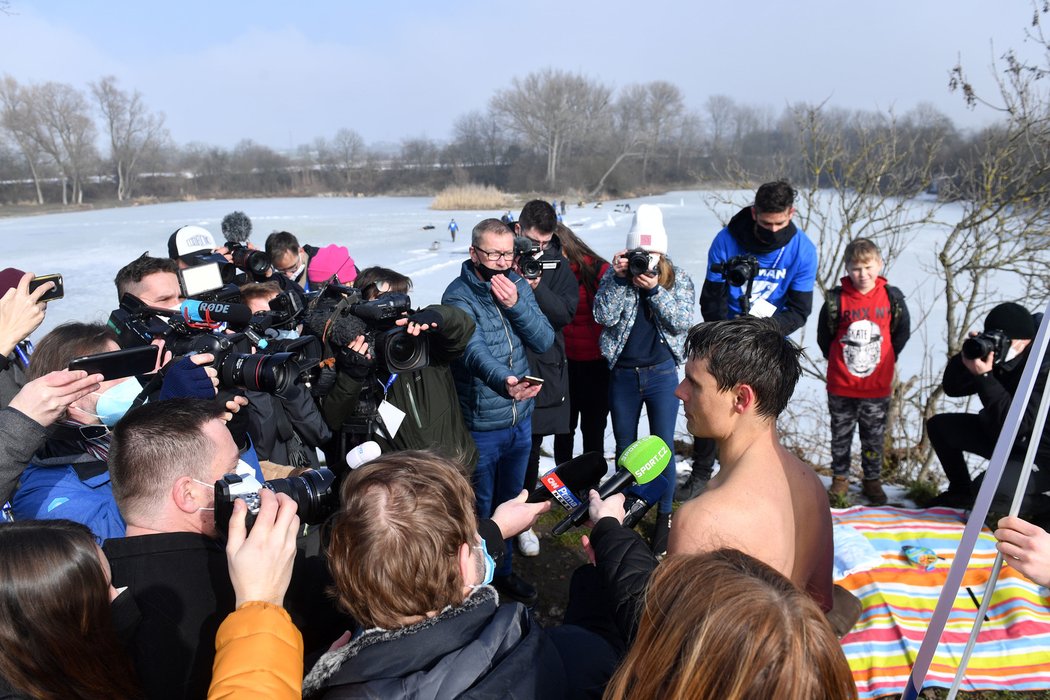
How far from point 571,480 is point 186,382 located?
1260mm

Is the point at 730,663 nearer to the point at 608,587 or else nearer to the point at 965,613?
the point at 608,587

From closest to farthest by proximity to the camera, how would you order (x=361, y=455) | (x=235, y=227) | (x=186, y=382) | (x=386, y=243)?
(x=361, y=455) → (x=186, y=382) → (x=235, y=227) → (x=386, y=243)

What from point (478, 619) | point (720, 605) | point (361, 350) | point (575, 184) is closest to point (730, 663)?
point (720, 605)

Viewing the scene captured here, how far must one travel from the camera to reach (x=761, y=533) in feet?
5.23

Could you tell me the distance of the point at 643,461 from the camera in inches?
Answer: 65.4

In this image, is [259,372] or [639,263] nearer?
[259,372]

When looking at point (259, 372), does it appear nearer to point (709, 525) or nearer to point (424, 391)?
point (424, 391)

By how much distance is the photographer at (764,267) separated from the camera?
3500 millimetres

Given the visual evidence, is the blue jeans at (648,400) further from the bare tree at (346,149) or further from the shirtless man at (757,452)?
the bare tree at (346,149)

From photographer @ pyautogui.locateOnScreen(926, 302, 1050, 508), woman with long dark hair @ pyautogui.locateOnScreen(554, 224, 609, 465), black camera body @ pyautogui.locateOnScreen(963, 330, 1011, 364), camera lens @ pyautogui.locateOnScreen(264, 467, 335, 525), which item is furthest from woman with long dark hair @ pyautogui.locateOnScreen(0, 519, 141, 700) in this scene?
black camera body @ pyautogui.locateOnScreen(963, 330, 1011, 364)

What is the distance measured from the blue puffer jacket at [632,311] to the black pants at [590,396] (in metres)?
0.48

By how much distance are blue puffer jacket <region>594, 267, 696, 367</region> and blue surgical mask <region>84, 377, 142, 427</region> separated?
208 centimetres

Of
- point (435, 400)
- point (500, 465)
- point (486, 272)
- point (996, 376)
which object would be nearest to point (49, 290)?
point (435, 400)

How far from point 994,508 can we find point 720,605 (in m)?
3.22
